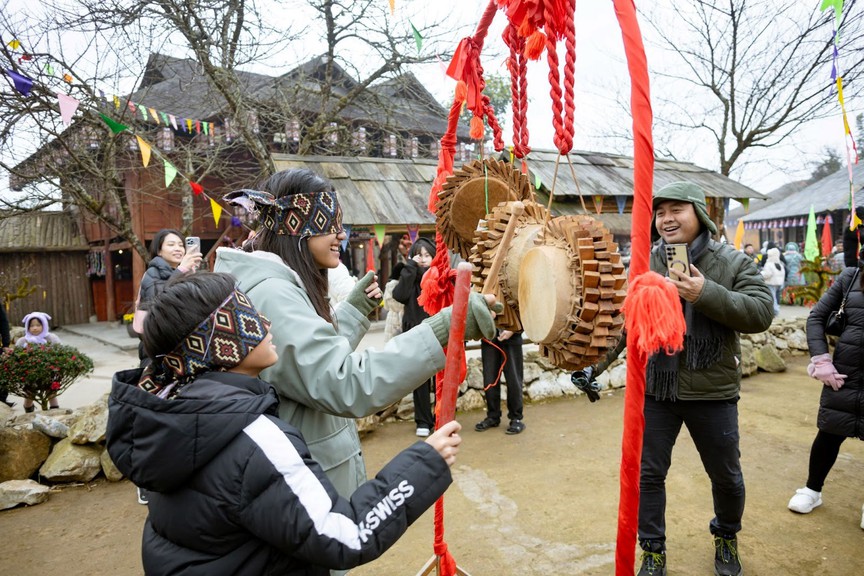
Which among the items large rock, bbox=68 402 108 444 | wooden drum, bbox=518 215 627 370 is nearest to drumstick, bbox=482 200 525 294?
wooden drum, bbox=518 215 627 370

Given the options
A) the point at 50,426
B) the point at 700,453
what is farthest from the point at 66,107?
the point at 700,453

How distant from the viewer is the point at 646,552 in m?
2.34

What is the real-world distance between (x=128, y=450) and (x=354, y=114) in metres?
12.5

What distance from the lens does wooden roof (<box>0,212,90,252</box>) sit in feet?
43.9

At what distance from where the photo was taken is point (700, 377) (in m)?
2.18

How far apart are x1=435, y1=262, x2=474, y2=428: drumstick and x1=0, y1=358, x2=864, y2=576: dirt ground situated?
186 centimetres

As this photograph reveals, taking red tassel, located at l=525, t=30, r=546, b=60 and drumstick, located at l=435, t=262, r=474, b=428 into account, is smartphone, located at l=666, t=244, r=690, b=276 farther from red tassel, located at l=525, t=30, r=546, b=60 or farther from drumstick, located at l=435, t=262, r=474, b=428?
drumstick, located at l=435, t=262, r=474, b=428

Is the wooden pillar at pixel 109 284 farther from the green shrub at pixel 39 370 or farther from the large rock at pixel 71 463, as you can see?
the large rock at pixel 71 463

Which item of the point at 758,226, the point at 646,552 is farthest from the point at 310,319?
the point at 758,226

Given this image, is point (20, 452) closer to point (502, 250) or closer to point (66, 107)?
point (66, 107)

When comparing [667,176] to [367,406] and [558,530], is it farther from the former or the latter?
[367,406]

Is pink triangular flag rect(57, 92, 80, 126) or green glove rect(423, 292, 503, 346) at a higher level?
pink triangular flag rect(57, 92, 80, 126)

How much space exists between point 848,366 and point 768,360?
14.4 ft

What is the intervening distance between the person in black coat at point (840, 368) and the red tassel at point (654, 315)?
2.32 metres
